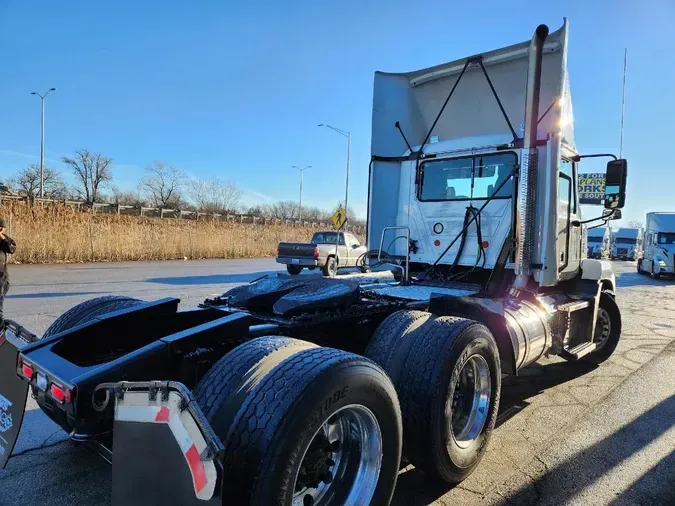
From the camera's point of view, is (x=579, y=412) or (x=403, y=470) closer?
(x=403, y=470)

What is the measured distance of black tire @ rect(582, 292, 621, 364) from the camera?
6359 mm

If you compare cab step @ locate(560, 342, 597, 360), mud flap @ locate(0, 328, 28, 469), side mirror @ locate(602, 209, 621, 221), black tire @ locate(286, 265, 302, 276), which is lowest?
black tire @ locate(286, 265, 302, 276)

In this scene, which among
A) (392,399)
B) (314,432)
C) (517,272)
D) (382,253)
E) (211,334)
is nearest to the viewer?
(314,432)

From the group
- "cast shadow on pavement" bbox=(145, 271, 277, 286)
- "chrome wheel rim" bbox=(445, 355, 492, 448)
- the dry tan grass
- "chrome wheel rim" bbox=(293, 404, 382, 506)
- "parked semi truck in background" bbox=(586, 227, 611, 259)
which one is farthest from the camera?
"parked semi truck in background" bbox=(586, 227, 611, 259)

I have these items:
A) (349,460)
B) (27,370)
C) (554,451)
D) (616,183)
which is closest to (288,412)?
(349,460)

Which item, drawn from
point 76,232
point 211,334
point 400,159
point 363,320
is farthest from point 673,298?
point 76,232

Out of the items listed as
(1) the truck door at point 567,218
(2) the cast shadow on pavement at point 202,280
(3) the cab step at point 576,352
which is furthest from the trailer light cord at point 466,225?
(2) the cast shadow on pavement at point 202,280

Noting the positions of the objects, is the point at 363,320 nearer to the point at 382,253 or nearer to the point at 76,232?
the point at 382,253

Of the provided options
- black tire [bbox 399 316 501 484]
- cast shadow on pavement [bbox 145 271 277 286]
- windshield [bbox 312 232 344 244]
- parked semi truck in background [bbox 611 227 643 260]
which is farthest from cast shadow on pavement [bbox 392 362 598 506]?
parked semi truck in background [bbox 611 227 643 260]

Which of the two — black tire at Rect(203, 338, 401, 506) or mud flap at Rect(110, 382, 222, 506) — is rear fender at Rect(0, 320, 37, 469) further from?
→ black tire at Rect(203, 338, 401, 506)

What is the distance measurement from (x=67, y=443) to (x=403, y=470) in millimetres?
2500

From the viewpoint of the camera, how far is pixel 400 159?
6.43m

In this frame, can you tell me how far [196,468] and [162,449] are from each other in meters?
0.17

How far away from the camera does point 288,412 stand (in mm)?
1948
